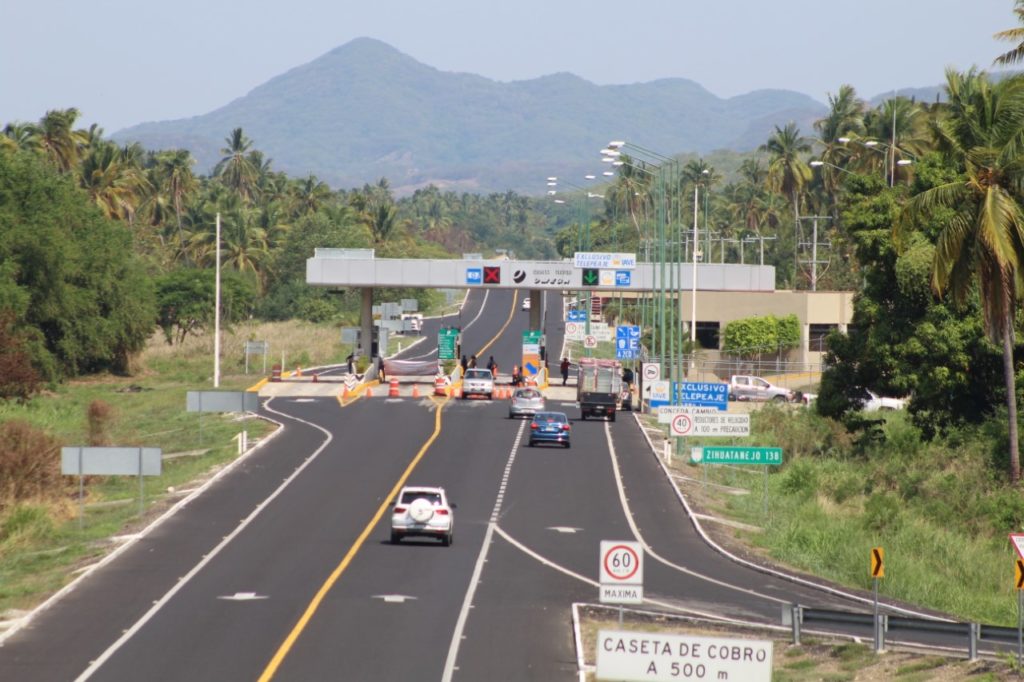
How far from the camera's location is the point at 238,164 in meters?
185

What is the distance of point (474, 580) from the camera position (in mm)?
33406

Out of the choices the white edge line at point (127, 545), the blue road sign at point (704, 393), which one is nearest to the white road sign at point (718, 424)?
the blue road sign at point (704, 393)

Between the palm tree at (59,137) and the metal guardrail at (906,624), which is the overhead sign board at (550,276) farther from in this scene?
the metal guardrail at (906,624)

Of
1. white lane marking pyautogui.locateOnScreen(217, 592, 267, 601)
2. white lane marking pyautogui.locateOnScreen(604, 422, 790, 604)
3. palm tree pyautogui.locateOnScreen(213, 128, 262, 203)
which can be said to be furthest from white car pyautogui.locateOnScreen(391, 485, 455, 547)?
palm tree pyautogui.locateOnScreen(213, 128, 262, 203)

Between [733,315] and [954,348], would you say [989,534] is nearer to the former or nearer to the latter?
[954,348]

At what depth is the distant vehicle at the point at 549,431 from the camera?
58.0 m

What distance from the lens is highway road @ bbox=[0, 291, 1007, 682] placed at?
2534 cm

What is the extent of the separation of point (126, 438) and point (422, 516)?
28232 millimetres

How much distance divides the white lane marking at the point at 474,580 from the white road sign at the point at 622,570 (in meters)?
2.95

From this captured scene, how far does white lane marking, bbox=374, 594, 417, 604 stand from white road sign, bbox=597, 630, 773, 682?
16.1m

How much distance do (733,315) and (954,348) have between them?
4814 centimetres

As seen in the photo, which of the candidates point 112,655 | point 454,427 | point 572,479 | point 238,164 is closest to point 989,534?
point 572,479

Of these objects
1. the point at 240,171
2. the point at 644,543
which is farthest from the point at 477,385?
the point at 240,171

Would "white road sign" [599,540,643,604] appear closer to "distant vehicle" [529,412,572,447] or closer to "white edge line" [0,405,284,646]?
"white edge line" [0,405,284,646]
